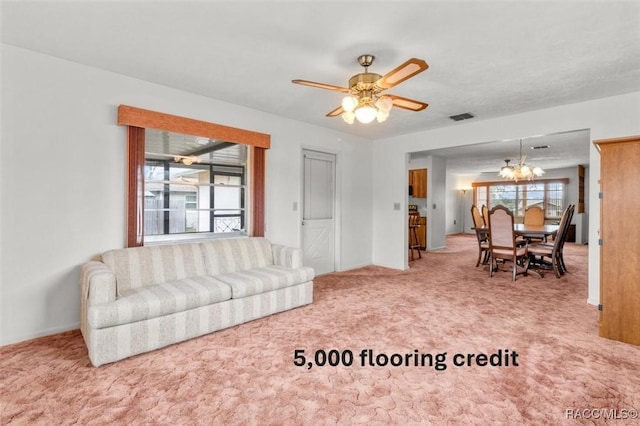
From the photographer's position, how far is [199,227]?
380 cm

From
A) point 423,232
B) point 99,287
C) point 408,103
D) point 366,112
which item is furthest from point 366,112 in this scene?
point 423,232

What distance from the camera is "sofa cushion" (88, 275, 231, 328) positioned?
2.26 metres

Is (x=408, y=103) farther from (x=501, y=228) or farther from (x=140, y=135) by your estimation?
(x=501, y=228)

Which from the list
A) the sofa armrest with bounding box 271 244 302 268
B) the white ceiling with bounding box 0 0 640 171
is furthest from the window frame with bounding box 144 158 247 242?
the white ceiling with bounding box 0 0 640 171

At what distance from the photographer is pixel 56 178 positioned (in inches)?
111

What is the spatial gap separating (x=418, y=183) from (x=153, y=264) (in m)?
7.07

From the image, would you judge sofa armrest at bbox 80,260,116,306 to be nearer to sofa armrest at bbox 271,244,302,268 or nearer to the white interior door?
sofa armrest at bbox 271,244,302,268

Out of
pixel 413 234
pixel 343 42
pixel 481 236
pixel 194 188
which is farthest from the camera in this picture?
pixel 413 234

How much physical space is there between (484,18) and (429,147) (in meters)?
3.18

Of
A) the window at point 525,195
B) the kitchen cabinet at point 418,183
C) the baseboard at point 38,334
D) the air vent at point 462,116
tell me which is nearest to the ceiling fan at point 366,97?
the air vent at point 462,116

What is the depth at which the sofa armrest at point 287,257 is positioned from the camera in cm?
363

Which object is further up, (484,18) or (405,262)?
(484,18)

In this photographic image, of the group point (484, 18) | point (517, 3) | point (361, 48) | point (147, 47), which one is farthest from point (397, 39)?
point (147, 47)

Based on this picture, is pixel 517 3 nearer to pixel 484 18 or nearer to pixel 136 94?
pixel 484 18
